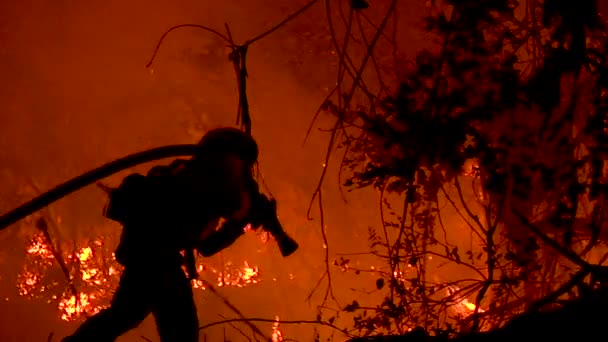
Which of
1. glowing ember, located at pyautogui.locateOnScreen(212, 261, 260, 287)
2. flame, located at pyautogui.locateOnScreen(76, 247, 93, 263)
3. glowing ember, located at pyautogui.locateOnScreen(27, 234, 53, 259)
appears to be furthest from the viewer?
glowing ember, located at pyautogui.locateOnScreen(212, 261, 260, 287)

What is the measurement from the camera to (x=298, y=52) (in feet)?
72.1

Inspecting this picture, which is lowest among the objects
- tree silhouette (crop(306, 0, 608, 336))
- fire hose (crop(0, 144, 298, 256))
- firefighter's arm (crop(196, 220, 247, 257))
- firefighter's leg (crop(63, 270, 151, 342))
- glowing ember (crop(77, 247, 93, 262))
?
firefighter's leg (crop(63, 270, 151, 342))

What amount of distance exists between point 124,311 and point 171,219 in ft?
2.09

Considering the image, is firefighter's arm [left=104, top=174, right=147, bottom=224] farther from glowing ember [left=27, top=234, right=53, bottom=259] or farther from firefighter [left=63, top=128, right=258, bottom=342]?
glowing ember [left=27, top=234, right=53, bottom=259]

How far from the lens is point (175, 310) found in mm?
3529

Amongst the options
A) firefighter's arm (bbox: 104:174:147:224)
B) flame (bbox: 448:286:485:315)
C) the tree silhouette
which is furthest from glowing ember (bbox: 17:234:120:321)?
firefighter's arm (bbox: 104:174:147:224)

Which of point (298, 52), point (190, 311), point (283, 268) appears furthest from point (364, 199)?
point (190, 311)

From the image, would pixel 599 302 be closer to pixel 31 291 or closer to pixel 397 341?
pixel 397 341

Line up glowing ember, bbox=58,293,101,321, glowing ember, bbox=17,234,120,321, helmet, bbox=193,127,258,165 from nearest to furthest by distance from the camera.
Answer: helmet, bbox=193,127,258,165
glowing ember, bbox=17,234,120,321
glowing ember, bbox=58,293,101,321

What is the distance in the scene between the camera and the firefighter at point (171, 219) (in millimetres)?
3307

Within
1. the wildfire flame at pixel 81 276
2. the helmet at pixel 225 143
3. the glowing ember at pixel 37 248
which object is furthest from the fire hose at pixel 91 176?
the glowing ember at pixel 37 248

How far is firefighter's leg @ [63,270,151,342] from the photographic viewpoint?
10.6ft

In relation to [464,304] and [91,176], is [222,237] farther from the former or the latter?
[464,304]

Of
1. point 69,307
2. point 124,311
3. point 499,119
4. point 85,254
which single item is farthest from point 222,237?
point 69,307
